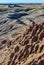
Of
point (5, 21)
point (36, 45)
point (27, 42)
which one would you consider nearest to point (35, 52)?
point (36, 45)

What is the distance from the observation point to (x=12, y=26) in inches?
3868

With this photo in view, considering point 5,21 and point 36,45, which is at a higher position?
point 36,45

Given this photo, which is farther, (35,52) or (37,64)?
(35,52)

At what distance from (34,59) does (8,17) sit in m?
92.4

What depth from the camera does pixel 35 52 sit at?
2911 cm

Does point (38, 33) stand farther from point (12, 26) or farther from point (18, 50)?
point (12, 26)

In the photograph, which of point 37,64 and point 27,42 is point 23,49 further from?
point 37,64

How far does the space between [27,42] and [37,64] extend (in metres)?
9.49

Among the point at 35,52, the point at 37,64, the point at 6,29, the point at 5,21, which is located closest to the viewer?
the point at 37,64

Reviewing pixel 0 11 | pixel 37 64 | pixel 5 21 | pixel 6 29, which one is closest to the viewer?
pixel 37 64

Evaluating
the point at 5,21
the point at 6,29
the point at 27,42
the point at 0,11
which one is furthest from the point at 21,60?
the point at 0,11

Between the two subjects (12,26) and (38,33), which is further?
(12,26)

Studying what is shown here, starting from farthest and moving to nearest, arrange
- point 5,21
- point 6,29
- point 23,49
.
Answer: point 5,21 < point 6,29 < point 23,49

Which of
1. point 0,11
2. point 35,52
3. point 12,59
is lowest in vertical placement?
point 0,11
